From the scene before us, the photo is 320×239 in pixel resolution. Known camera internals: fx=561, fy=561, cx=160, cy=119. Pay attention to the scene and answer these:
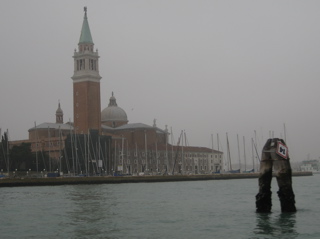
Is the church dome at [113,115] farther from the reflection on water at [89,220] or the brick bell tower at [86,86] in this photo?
the reflection on water at [89,220]

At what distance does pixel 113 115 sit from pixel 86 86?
22.9 meters

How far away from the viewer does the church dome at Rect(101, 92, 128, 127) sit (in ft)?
382

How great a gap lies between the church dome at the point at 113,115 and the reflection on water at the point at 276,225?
316ft

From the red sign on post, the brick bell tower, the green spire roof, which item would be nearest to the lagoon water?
the red sign on post

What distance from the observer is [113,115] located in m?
117

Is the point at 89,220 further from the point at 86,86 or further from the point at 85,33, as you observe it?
the point at 85,33

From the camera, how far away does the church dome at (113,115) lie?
116 meters

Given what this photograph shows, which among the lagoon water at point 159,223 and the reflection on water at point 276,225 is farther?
the lagoon water at point 159,223

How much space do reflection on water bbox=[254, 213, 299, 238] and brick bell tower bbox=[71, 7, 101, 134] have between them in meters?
75.6

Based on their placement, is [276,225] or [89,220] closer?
[276,225]

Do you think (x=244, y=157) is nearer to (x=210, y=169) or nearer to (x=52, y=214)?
(x=210, y=169)

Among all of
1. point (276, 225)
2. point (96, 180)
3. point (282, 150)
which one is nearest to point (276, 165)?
point (282, 150)

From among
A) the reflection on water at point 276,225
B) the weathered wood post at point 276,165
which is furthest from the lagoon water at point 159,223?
the weathered wood post at point 276,165

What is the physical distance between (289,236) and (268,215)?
4.37 metres
